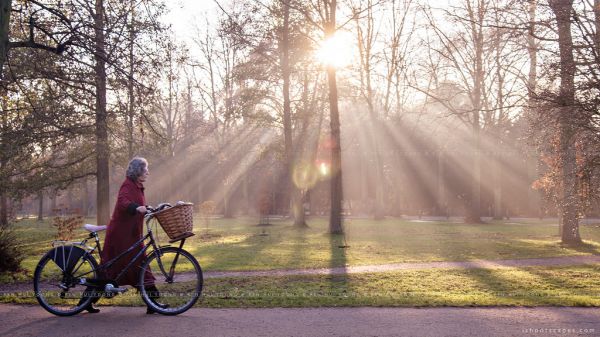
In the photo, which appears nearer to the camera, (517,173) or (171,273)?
(171,273)

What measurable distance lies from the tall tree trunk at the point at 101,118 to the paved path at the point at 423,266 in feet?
15.1

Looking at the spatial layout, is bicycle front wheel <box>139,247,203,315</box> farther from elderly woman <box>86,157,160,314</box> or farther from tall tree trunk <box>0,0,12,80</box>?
tall tree trunk <box>0,0,12,80</box>

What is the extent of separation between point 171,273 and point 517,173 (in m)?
37.6

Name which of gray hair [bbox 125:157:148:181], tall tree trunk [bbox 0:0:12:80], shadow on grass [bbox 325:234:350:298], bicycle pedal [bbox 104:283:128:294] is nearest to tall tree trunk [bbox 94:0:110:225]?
tall tree trunk [bbox 0:0:12:80]

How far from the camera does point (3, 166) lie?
63.0 feet

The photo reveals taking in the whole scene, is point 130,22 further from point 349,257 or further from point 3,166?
point 3,166

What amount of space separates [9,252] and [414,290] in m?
7.57

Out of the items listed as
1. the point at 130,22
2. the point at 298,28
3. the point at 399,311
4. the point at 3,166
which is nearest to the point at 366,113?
the point at 298,28

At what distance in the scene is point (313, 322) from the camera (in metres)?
6.41

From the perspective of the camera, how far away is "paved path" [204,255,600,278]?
11.6m

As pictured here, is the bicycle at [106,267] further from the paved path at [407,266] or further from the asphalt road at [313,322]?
the paved path at [407,266]

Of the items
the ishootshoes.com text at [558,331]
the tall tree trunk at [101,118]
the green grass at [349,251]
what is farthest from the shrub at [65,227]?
the ishootshoes.com text at [558,331]

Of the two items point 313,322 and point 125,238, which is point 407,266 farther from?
point 125,238

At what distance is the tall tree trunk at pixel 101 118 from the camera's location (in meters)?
10.2
